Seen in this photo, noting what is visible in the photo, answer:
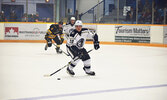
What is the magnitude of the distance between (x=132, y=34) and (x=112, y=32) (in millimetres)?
954

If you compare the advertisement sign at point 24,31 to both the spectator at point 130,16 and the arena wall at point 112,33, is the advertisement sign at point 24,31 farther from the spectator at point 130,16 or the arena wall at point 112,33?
the spectator at point 130,16

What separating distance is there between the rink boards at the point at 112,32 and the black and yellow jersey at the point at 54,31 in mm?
4769

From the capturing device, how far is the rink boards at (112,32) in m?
12.6

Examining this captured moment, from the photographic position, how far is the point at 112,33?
13125 mm

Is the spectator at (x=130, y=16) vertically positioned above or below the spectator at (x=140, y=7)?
below

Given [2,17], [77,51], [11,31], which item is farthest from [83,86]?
[2,17]

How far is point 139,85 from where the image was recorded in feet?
13.2

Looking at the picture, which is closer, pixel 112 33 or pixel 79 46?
pixel 79 46

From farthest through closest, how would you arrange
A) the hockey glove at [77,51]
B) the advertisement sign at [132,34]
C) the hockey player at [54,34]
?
the advertisement sign at [132,34]
the hockey player at [54,34]
the hockey glove at [77,51]

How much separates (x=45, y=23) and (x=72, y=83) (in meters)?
9.64

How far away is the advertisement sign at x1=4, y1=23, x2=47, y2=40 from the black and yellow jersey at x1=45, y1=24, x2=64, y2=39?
187 inches

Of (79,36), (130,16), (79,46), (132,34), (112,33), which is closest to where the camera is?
(79,36)

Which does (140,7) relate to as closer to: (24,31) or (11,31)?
(24,31)

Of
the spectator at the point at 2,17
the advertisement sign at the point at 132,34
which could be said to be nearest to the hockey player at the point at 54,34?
the advertisement sign at the point at 132,34
